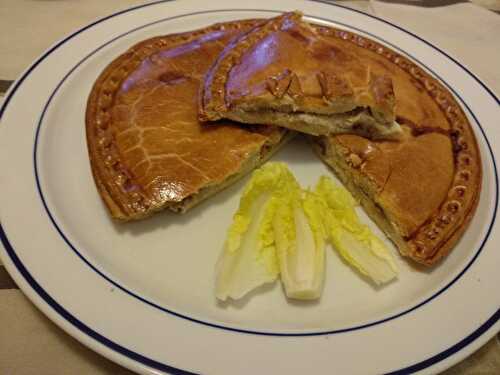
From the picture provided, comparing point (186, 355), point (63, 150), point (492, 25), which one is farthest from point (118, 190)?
point (492, 25)

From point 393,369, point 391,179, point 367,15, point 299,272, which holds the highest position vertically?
point 367,15

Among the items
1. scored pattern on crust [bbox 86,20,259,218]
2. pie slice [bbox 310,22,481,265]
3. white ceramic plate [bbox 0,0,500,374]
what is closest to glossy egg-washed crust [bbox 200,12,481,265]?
pie slice [bbox 310,22,481,265]

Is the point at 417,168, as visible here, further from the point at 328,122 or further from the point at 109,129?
the point at 109,129

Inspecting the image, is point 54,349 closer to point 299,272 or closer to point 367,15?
point 299,272

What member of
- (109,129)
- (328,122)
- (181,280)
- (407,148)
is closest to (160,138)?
(109,129)

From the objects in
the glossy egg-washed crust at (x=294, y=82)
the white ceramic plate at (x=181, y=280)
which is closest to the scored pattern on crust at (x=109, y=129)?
the white ceramic plate at (x=181, y=280)

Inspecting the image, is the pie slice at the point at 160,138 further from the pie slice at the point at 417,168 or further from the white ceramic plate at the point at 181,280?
the pie slice at the point at 417,168
